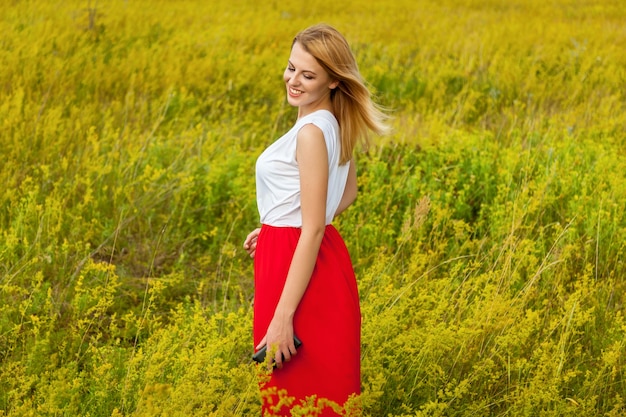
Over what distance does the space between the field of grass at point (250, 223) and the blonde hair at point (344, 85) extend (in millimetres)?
755

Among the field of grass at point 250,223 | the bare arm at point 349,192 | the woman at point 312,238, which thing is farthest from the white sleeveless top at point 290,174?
the field of grass at point 250,223

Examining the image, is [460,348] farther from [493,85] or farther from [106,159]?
[493,85]

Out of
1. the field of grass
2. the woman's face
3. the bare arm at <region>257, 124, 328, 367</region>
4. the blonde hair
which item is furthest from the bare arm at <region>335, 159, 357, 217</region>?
the field of grass

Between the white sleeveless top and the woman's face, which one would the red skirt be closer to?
the white sleeveless top

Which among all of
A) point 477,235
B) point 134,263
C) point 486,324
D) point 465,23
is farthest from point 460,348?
point 465,23

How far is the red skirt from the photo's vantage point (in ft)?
7.44

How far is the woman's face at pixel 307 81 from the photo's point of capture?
2.36m

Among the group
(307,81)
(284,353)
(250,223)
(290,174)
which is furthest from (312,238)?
(250,223)

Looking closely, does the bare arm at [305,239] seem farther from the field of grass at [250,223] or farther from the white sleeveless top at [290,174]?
the field of grass at [250,223]

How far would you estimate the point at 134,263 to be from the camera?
4.37 metres

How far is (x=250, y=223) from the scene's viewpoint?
480cm

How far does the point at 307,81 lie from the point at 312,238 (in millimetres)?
476

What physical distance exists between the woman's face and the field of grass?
801 mm

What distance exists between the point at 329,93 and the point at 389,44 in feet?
24.9
